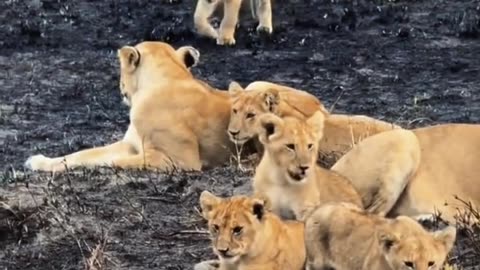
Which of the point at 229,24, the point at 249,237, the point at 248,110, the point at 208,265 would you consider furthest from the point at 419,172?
the point at 229,24

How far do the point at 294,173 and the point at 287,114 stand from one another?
1256 millimetres

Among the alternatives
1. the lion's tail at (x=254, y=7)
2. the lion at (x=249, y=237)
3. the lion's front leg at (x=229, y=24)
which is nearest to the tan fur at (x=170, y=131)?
the lion at (x=249, y=237)

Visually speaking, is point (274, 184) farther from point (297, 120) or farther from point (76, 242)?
point (76, 242)

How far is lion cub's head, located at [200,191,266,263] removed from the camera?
17.1 ft

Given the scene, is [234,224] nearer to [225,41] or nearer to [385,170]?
[385,170]

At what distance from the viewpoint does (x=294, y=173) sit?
6.02 metres

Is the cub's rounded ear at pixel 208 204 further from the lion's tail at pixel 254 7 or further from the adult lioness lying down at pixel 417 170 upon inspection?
the lion's tail at pixel 254 7

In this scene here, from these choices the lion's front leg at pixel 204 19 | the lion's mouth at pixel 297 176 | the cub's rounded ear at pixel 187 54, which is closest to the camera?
the lion's mouth at pixel 297 176

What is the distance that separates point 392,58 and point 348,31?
949 mm

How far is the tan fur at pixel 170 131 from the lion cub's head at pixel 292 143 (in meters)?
1.64

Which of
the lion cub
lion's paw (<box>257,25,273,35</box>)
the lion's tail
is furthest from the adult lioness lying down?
the lion's tail

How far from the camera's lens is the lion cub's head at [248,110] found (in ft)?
24.3

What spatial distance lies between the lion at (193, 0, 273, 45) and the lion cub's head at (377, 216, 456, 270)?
24.5 ft

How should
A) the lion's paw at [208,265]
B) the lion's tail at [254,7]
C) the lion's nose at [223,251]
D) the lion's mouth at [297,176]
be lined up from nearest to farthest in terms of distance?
the lion's nose at [223,251], the lion's paw at [208,265], the lion's mouth at [297,176], the lion's tail at [254,7]
